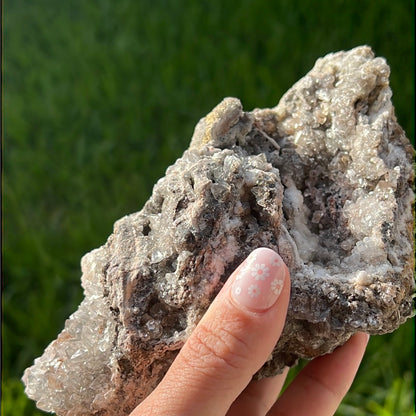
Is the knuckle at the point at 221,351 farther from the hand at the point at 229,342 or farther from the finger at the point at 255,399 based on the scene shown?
the finger at the point at 255,399

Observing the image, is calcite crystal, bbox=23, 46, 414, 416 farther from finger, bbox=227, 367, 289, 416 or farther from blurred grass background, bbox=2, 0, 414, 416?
blurred grass background, bbox=2, 0, 414, 416

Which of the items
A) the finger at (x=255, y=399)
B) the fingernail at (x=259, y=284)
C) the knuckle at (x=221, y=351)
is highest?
the fingernail at (x=259, y=284)

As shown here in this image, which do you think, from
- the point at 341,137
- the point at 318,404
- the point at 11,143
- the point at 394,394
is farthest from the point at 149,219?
the point at 11,143

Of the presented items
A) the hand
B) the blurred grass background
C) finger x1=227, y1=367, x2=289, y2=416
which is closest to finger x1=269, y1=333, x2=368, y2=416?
finger x1=227, y1=367, x2=289, y2=416

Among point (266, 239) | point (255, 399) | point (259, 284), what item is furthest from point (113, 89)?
point (259, 284)

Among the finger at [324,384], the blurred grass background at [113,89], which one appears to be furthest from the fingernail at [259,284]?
the blurred grass background at [113,89]

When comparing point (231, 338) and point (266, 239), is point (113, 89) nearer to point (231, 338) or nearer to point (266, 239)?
point (266, 239)
